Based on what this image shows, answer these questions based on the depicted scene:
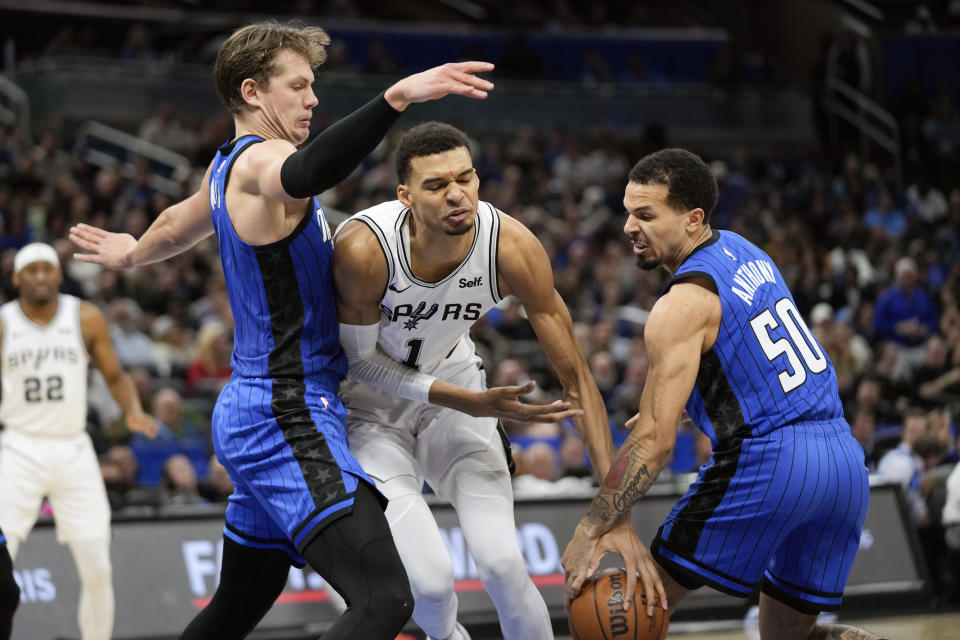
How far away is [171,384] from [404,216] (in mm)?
6926

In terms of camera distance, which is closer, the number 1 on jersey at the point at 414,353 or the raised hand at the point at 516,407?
the raised hand at the point at 516,407

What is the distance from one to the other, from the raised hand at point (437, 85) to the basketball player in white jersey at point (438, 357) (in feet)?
2.16

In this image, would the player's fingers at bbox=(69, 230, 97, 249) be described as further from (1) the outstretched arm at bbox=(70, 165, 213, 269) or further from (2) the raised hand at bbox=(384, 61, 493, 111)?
(2) the raised hand at bbox=(384, 61, 493, 111)

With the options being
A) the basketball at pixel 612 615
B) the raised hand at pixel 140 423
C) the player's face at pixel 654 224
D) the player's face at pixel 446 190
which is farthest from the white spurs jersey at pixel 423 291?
the raised hand at pixel 140 423

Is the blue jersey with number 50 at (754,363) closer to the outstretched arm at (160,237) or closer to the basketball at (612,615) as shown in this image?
the basketball at (612,615)

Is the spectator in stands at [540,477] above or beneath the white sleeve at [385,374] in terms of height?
beneath

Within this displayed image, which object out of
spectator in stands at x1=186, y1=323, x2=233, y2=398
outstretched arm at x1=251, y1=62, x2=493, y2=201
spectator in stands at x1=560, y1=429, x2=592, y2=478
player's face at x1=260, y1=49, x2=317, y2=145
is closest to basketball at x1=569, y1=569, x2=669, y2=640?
outstretched arm at x1=251, y1=62, x2=493, y2=201

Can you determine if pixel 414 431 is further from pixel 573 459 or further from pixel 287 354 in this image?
pixel 573 459

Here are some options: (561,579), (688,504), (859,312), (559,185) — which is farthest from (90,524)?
(559,185)

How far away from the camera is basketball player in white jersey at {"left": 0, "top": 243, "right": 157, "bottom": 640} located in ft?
23.8

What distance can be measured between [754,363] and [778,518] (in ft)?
1.76

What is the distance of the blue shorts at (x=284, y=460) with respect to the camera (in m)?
3.96

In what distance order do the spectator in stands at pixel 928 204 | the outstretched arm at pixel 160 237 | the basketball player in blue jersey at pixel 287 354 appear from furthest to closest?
the spectator in stands at pixel 928 204 → the outstretched arm at pixel 160 237 → the basketball player in blue jersey at pixel 287 354

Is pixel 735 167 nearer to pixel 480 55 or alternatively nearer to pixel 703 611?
pixel 480 55
